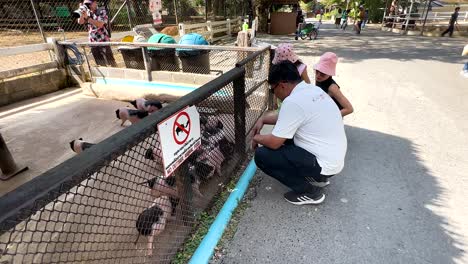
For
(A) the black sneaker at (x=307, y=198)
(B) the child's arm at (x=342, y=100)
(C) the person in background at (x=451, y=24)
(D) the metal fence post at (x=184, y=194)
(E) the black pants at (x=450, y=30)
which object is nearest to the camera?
(D) the metal fence post at (x=184, y=194)

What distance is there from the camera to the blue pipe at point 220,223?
2.12 meters

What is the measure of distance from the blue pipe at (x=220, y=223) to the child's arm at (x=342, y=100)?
1.25 meters

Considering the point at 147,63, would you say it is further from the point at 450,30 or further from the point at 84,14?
the point at 450,30

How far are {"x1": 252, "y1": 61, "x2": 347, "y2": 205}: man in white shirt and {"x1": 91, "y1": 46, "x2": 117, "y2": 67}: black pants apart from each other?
5278 millimetres

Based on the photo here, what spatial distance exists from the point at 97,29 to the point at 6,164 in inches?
157

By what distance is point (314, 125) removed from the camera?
7.62ft

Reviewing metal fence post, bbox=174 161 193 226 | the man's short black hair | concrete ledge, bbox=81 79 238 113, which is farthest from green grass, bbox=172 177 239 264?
concrete ledge, bbox=81 79 238 113

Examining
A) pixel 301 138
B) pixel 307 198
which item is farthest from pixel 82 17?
pixel 307 198

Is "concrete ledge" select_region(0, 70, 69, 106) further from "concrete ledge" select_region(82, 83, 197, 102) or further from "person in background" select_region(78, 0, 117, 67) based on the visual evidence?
"person in background" select_region(78, 0, 117, 67)

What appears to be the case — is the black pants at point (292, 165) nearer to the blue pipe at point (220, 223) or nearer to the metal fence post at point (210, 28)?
the blue pipe at point (220, 223)

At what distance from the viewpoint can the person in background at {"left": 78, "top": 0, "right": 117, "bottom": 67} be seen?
596 centimetres

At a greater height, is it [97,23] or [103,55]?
[97,23]

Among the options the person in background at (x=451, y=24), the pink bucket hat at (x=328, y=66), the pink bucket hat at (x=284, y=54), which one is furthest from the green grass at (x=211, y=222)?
the person in background at (x=451, y=24)

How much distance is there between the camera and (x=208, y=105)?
8.57 feet
